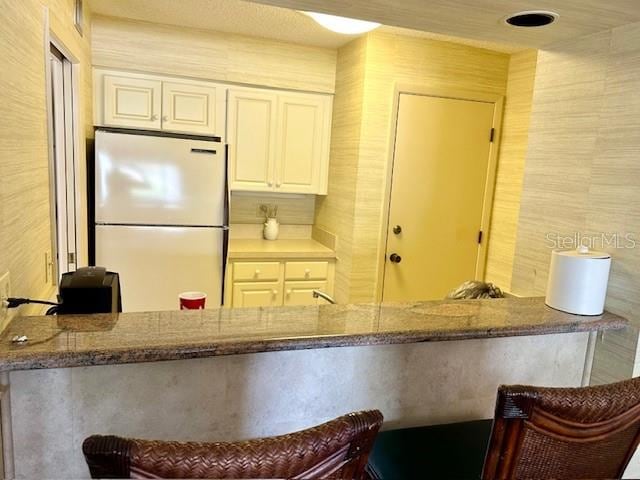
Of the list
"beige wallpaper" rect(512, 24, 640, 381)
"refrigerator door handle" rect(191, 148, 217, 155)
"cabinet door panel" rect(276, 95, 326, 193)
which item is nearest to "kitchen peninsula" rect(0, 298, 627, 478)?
"beige wallpaper" rect(512, 24, 640, 381)

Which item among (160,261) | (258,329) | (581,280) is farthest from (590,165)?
(160,261)

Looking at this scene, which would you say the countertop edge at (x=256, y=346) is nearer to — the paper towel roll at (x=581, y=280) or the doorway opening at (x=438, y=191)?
the paper towel roll at (x=581, y=280)

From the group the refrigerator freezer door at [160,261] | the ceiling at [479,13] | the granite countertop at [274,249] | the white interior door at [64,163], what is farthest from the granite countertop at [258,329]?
the granite countertop at [274,249]

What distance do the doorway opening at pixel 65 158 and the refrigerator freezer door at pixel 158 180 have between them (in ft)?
0.85

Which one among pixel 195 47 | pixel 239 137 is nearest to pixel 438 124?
pixel 239 137

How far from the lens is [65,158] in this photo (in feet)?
7.52

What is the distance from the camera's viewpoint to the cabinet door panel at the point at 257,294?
3.19m

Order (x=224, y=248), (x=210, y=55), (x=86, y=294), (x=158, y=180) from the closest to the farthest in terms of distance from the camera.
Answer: (x=86, y=294) → (x=158, y=180) → (x=224, y=248) → (x=210, y=55)

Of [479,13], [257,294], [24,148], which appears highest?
A: [479,13]

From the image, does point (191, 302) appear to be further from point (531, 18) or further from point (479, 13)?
point (531, 18)

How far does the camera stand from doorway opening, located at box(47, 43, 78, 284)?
225cm

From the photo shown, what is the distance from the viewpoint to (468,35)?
166cm

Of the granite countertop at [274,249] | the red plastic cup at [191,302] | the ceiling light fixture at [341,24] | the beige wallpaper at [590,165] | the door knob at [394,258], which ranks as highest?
the ceiling light fixture at [341,24]

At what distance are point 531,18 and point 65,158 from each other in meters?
2.15
